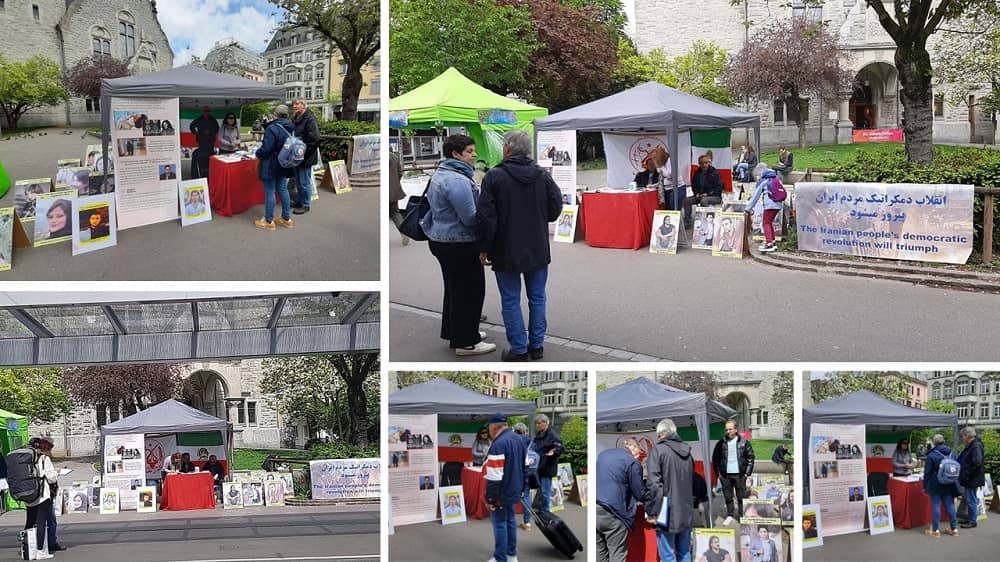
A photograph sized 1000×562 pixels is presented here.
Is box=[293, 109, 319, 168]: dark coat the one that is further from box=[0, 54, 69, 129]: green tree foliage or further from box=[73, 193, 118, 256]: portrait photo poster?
box=[0, 54, 69, 129]: green tree foliage

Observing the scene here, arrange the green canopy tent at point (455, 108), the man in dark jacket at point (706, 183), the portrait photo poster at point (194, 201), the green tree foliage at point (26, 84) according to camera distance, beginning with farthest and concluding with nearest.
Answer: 1. the green canopy tent at point (455, 108)
2. the man in dark jacket at point (706, 183)
3. the portrait photo poster at point (194, 201)
4. the green tree foliage at point (26, 84)

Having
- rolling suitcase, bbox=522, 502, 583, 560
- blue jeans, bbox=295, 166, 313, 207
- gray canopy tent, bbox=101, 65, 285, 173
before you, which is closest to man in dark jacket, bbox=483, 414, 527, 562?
rolling suitcase, bbox=522, 502, 583, 560

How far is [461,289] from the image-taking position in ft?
22.7

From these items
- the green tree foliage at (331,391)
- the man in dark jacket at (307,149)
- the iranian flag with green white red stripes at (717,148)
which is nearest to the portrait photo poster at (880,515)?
the man in dark jacket at (307,149)

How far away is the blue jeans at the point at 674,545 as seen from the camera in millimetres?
6516

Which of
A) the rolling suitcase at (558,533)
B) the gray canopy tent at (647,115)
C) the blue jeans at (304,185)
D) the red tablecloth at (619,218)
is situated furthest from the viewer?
the gray canopy tent at (647,115)

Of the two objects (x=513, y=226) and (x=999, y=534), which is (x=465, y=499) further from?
(x=999, y=534)

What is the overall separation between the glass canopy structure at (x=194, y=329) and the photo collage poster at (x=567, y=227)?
4.81 metres

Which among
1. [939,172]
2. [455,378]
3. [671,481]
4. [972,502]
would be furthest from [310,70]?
[972,502]

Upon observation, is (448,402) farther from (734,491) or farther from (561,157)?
(561,157)

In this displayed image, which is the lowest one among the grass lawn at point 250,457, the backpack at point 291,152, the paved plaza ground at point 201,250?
the grass lawn at point 250,457

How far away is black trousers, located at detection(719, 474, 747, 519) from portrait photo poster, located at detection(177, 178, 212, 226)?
18.5 feet

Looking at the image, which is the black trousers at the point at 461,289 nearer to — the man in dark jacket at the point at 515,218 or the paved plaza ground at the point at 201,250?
the man in dark jacket at the point at 515,218

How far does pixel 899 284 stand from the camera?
956 cm
